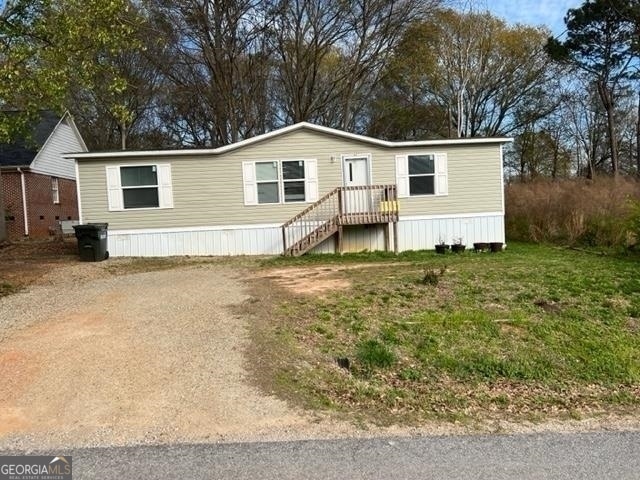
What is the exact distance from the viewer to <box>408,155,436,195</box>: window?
14180mm

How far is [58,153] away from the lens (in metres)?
23.3

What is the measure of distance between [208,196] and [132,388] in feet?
33.6

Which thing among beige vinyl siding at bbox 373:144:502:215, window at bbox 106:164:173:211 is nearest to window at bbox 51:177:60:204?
window at bbox 106:164:173:211

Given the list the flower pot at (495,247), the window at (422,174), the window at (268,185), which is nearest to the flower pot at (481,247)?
the flower pot at (495,247)

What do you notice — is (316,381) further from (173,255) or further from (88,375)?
(173,255)

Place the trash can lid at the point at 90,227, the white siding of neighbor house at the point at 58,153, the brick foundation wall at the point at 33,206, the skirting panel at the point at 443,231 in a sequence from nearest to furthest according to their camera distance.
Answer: the trash can lid at the point at 90,227 → the skirting panel at the point at 443,231 → the brick foundation wall at the point at 33,206 → the white siding of neighbor house at the point at 58,153

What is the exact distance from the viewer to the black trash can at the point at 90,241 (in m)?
12.3

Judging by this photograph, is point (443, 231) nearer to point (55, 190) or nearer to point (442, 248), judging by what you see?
point (442, 248)

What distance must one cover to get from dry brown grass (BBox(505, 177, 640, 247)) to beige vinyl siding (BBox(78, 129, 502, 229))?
2.90 meters

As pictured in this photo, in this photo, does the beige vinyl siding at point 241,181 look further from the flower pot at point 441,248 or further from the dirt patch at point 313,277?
the dirt patch at point 313,277

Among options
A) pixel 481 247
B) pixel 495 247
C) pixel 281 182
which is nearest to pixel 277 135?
pixel 281 182

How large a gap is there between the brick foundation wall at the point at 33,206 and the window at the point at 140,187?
8.96 m

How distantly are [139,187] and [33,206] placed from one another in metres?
9.84

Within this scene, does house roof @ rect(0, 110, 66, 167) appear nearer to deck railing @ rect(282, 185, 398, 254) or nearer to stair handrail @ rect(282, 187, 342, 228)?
stair handrail @ rect(282, 187, 342, 228)
